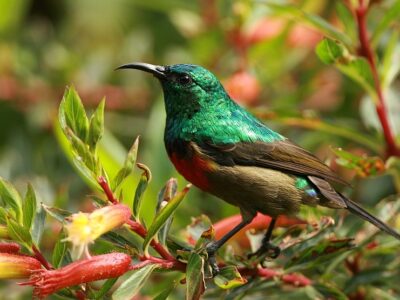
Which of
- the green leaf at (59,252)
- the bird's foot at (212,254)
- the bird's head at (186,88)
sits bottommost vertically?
the bird's foot at (212,254)

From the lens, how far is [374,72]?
3.55 meters

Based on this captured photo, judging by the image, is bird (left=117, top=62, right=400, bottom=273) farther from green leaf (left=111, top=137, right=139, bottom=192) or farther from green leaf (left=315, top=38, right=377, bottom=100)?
green leaf (left=111, top=137, right=139, bottom=192)

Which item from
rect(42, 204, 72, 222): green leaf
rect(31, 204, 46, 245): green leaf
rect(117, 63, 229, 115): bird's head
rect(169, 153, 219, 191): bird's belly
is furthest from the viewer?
rect(117, 63, 229, 115): bird's head

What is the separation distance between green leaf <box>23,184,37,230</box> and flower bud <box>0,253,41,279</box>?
0.38 ft

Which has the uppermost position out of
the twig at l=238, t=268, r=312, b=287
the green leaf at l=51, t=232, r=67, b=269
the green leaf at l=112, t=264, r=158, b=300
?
the green leaf at l=51, t=232, r=67, b=269

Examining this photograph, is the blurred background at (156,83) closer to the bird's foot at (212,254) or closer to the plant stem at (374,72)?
the plant stem at (374,72)

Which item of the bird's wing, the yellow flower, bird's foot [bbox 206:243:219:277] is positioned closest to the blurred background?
the bird's wing

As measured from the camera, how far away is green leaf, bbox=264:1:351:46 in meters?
3.60

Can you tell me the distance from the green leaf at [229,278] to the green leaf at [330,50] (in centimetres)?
115

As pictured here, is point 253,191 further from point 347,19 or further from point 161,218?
point 347,19

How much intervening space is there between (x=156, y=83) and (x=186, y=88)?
181 cm

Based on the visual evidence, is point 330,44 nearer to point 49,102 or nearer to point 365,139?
point 365,139

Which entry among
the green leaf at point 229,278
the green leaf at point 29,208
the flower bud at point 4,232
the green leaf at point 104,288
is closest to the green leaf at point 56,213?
the green leaf at point 29,208

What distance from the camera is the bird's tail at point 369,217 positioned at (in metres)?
3.26
